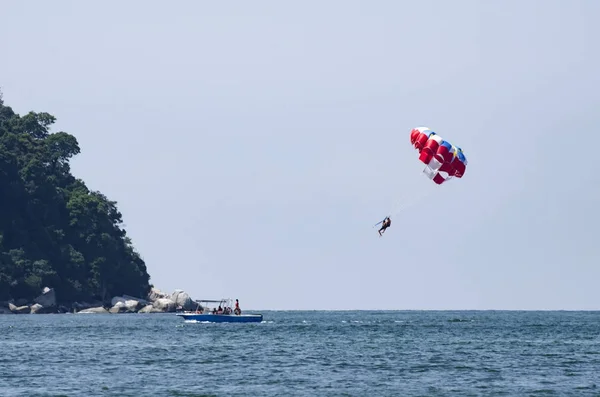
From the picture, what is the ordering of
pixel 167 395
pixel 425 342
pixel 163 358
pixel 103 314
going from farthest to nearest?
pixel 103 314 < pixel 425 342 < pixel 163 358 < pixel 167 395

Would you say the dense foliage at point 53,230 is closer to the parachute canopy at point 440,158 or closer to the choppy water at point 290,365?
the choppy water at point 290,365

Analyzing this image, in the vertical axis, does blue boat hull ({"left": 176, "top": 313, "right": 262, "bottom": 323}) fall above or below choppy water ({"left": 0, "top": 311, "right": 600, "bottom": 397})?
above

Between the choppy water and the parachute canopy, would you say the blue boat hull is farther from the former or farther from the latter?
the parachute canopy

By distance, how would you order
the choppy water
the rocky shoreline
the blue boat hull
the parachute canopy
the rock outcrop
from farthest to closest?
the rock outcrop
the rocky shoreline
the blue boat hull
the parachute canopy
the choppy water

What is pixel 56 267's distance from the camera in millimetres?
161500

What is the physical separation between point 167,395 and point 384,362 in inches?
739

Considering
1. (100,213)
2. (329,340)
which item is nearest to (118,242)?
(100,213)

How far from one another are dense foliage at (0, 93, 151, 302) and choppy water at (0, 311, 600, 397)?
207 ft

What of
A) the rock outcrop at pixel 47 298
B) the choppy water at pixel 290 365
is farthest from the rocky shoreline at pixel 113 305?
the choppy water at pixel 290 365

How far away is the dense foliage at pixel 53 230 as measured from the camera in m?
156

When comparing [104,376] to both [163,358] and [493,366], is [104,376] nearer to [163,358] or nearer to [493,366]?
[163,358]

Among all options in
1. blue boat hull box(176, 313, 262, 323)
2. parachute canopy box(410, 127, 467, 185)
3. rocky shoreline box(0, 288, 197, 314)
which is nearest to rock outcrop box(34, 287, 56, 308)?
rocky shoreline box(0, 288, 197, 314)

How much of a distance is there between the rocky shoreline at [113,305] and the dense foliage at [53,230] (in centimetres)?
120

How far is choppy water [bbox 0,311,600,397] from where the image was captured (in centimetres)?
4934
